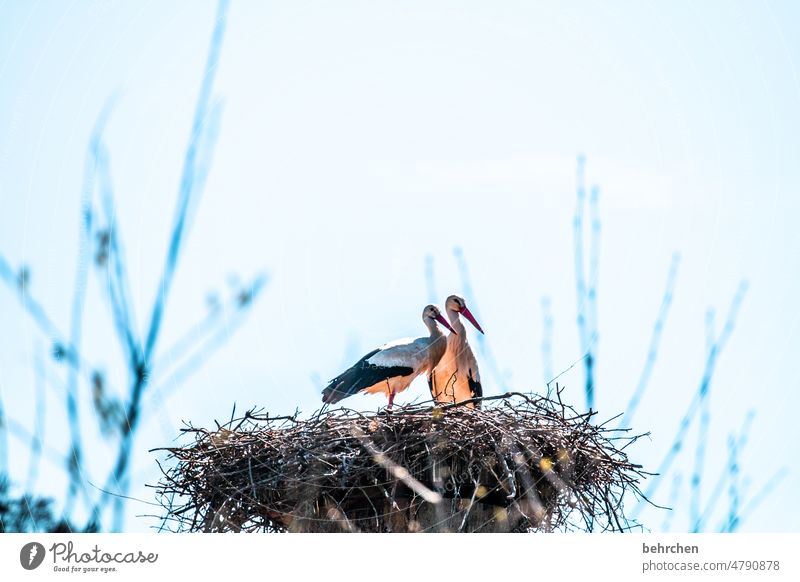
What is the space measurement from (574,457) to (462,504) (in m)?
0.64

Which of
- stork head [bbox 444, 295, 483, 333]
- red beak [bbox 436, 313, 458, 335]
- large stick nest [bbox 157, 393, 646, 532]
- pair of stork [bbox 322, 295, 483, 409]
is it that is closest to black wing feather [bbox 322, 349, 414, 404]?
pair of stork [bbox 322, 295, 483, 409]

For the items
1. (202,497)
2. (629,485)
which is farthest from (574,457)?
(202,497)

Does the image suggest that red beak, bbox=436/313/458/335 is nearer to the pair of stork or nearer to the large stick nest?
the pair of stork

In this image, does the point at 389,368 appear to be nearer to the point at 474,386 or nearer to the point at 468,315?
the point at 474,386

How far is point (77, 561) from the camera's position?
361 cm

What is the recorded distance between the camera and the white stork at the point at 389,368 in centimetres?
736

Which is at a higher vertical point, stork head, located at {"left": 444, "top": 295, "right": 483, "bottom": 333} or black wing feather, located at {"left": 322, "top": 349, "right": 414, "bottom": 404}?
stork head, located at {"left": 444, "top": 295, "right": 483, "bottom": 333}

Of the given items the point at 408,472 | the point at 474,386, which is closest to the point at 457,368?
the point at 474,386

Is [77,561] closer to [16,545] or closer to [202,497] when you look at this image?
[16,545]

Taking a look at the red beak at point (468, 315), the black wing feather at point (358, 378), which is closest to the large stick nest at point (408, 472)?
the black wing feather at point (358, 378)

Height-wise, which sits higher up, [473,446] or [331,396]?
[331,396]

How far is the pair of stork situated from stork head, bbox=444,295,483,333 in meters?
0.08

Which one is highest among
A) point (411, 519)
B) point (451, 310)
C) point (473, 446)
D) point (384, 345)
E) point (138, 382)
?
point (451, 310)

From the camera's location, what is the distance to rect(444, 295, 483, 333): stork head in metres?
8.31
